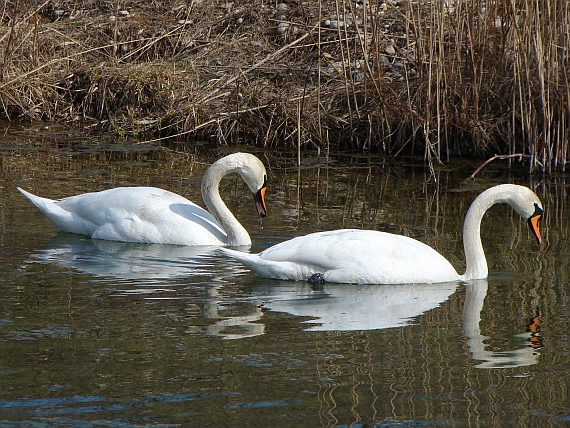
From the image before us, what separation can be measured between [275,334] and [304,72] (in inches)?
363

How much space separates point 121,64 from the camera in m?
14.8

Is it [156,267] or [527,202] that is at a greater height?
[527,202]

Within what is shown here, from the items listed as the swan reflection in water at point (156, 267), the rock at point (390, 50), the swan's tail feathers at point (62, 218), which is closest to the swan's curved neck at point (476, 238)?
the swan reflection in water at point (156, 267)

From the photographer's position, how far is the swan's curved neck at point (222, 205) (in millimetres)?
8102

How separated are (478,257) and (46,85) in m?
8.99

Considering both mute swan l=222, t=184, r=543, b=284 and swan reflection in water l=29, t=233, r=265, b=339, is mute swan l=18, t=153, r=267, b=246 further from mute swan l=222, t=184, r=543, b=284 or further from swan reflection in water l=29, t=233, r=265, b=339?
mute swan l=222, t=184, r=543, b=284

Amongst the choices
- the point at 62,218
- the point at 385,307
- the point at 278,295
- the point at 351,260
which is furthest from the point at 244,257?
the point at 62,218

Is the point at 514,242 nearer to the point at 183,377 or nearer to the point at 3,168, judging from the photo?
the point at 183,377

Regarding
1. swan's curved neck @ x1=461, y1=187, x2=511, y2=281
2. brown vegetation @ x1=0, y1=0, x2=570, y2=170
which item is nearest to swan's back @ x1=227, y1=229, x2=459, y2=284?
swan's curved neck @ x1=461, y1=187, x2=511, y2=281

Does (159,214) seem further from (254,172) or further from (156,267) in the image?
(156,267)

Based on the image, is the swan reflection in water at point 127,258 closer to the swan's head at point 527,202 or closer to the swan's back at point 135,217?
the swan's back at point 135,217

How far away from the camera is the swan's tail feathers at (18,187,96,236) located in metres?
8.39

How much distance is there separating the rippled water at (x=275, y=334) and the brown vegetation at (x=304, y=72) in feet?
6.97

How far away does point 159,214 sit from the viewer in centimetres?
816
